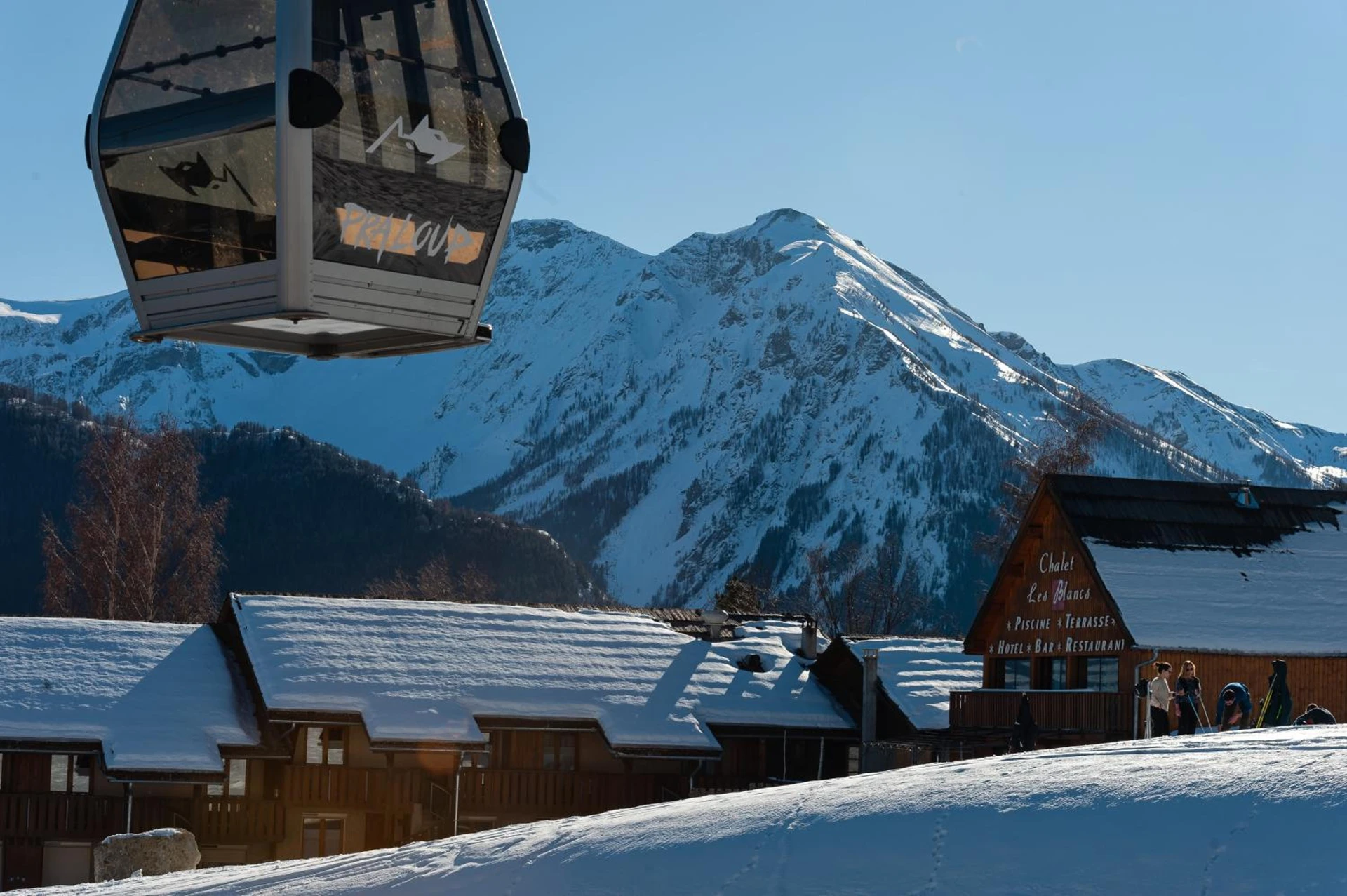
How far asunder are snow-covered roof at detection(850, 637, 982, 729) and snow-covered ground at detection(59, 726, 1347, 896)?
108 ft

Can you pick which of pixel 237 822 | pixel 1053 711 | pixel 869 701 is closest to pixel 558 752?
pixel 237 822

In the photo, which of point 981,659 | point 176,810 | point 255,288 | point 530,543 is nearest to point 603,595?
point 530,543

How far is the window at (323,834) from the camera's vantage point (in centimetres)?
4519

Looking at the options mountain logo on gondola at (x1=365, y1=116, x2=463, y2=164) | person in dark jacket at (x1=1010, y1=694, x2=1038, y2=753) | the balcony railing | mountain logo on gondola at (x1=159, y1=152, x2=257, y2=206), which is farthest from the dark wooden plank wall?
mountain logo on gondola at (x1=159, y1=152, x2=257, y2=206)

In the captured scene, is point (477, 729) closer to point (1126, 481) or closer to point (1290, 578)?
point (1126, 481)

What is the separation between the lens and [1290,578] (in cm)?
4653

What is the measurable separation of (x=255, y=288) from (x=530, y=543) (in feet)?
547

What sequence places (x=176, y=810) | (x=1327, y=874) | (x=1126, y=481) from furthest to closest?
1. (x=1126, y=481)
2. (x=176, y=810)
3. (x=1327, y=874)

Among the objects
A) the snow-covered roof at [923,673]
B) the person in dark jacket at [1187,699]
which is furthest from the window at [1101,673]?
the person in dark jacket at [1187,699]

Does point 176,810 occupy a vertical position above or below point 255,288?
below

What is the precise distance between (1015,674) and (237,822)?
19360 millimetres

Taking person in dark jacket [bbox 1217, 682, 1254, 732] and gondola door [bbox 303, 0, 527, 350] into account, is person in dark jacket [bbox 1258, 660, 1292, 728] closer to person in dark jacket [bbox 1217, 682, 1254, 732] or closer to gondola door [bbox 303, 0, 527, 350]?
person in dark jacket [bbox 1217, 682, 1254, 732]

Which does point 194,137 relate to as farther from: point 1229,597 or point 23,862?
point 1229,597

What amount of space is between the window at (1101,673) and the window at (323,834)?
17655 mm
